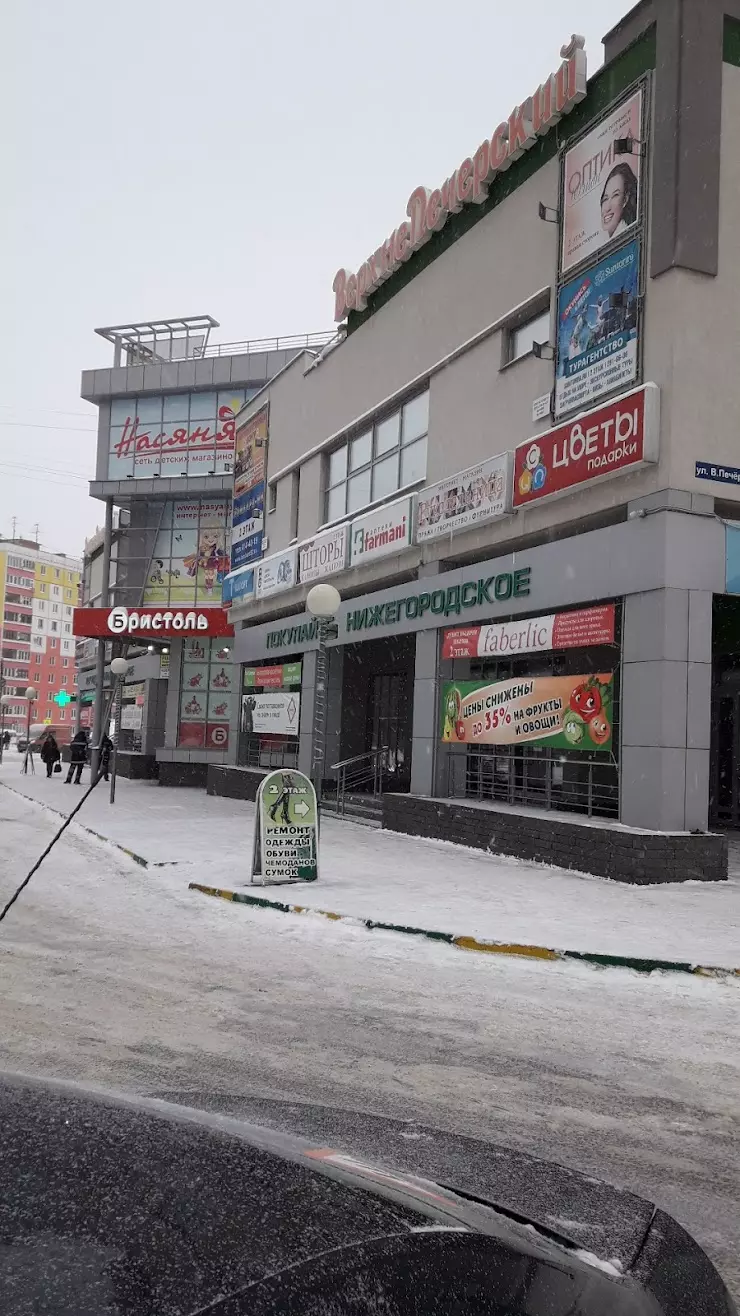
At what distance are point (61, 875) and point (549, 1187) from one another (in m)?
10.3

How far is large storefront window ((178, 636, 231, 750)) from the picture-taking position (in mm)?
36812

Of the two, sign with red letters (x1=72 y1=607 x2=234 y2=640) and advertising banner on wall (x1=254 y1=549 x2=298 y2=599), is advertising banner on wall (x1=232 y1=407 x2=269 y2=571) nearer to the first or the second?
advertising banner on wall (x1=254 y1=549 x2=298 y2=599)

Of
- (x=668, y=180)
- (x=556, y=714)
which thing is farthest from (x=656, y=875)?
(x=668, y=180)

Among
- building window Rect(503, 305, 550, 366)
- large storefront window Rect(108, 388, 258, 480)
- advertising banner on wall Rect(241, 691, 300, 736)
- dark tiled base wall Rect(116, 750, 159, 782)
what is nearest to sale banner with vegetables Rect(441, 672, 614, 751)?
building window Rect(503, 305, 550, 366)

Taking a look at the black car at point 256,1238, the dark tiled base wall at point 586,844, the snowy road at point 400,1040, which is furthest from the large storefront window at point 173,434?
Result: the black car at point 256,1238

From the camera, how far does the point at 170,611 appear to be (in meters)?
29.9

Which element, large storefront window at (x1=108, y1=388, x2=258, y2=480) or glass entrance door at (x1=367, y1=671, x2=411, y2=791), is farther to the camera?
large storefront window at (x1=108, y1=388, x2=258, y2=480)

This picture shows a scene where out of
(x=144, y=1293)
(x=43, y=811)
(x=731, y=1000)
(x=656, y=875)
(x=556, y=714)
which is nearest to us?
(x=144, y=1293)

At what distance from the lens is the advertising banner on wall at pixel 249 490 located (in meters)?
28.1

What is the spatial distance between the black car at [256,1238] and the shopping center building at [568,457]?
10.1 m

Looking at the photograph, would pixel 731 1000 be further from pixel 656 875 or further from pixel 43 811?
pixel 43 811

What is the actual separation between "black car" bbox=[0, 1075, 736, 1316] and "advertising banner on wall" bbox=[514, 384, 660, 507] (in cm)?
1130

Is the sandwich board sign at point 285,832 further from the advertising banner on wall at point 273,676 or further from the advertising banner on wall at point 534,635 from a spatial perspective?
the advertising banner on wall at point 273,676

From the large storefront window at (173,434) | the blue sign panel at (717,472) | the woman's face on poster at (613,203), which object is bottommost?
the blue sign panel at (717,472)
